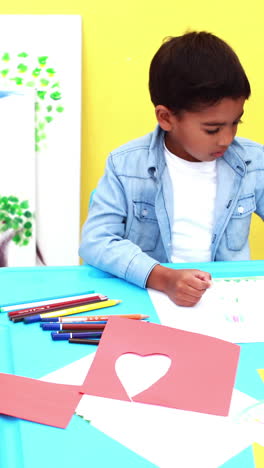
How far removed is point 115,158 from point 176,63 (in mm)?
239

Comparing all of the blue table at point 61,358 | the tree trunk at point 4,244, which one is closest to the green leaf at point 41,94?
the tree trunk at point 4,244

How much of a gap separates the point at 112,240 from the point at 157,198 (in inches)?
6.3

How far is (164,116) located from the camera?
111cm

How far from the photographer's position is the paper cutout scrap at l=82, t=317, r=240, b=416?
626mm

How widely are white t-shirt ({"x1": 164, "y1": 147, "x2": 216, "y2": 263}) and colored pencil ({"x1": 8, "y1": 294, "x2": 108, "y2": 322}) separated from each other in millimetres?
360

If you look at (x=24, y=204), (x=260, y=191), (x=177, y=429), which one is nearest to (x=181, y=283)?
(x=177, y=429)

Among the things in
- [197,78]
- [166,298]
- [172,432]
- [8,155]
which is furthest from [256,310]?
[8,155]

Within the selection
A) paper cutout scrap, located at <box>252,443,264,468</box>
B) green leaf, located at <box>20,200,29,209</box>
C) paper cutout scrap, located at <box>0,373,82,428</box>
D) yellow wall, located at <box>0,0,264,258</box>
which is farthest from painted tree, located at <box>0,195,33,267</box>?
paper cutout scrap, located at <box>252,443,264,468</box>

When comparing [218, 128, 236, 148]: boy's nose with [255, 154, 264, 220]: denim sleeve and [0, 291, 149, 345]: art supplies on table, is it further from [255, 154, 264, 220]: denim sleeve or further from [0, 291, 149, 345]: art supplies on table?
[0, 291, 149, 345]: art supplies on table

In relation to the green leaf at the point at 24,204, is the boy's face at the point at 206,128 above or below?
above

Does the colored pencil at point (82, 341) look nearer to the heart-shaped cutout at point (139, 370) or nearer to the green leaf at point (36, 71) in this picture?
the heart-shaped cutout at point (139, 370)

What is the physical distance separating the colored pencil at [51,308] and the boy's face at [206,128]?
0.39 meters

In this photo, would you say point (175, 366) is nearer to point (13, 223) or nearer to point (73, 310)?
point (73, 310)

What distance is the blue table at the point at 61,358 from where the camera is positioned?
1.76 ft
